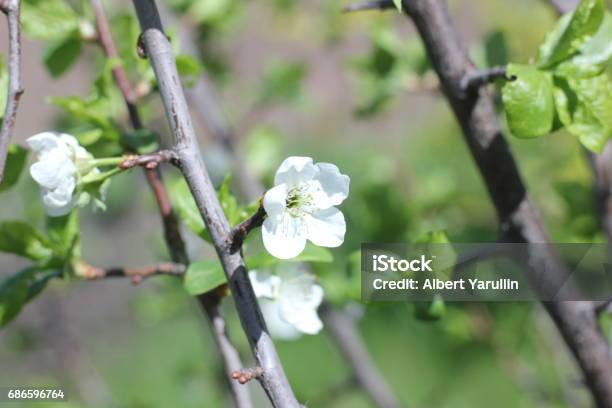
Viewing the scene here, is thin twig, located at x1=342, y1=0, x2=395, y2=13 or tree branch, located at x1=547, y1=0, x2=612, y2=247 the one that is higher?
thin twig, located at x1=342, y1=0, x2=395, y2=13

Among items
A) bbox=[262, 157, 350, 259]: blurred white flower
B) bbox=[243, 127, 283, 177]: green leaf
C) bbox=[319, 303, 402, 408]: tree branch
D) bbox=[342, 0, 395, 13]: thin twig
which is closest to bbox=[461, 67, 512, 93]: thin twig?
bbox=[342, 0, 395, 13]: thin twig

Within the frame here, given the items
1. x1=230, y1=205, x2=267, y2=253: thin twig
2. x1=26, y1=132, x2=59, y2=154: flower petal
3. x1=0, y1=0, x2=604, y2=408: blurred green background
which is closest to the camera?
x1=230, y1=205, x2=267, y2=253: thin twig

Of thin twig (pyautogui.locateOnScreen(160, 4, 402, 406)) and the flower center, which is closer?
the flower center

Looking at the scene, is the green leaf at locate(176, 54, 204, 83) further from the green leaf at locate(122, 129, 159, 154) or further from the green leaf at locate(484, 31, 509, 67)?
the green leaf at locate(484, 31, 509, 67)

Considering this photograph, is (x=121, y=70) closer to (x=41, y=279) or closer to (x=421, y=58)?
(x=41, y=279)

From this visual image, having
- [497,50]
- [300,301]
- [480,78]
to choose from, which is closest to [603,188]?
[497,50]

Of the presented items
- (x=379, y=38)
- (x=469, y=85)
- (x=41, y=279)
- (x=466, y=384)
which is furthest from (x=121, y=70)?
(x=466, y=384)

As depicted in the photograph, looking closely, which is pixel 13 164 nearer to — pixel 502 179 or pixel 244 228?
pixel 244 228

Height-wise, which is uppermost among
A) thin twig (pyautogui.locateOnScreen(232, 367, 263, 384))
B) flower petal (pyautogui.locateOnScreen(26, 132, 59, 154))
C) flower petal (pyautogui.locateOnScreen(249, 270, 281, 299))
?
flower petal (pyautogui.locateOnScreen(26, 132, 59, 154))
